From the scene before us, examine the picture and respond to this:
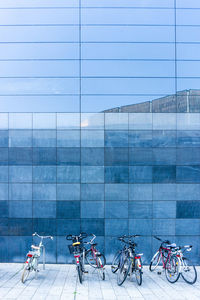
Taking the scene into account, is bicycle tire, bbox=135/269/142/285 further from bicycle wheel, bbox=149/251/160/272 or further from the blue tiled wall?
the blue tiled wall

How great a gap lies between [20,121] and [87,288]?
18.3ft

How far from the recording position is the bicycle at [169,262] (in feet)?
18.8

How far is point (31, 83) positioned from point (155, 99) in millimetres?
4459

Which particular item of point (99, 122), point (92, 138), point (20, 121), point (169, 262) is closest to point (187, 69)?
point (99, 122)

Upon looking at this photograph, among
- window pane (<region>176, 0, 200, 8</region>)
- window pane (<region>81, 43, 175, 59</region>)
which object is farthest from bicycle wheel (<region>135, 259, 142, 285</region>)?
window pane (<region>176, 0, 200, 8</region>)

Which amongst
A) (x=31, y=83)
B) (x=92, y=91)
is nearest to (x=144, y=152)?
(x=92, y=91)

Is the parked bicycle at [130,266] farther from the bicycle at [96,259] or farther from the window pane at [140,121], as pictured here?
the window pane at [140,121]

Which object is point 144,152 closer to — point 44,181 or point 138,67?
point 138,67

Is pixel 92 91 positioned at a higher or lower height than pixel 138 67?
lower

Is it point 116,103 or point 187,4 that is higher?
point 187,4

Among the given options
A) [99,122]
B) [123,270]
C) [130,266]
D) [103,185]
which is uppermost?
[99,122]

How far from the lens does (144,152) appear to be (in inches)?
278

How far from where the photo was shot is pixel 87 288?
522 cm

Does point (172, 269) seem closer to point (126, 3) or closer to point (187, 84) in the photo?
point (187, 84)
